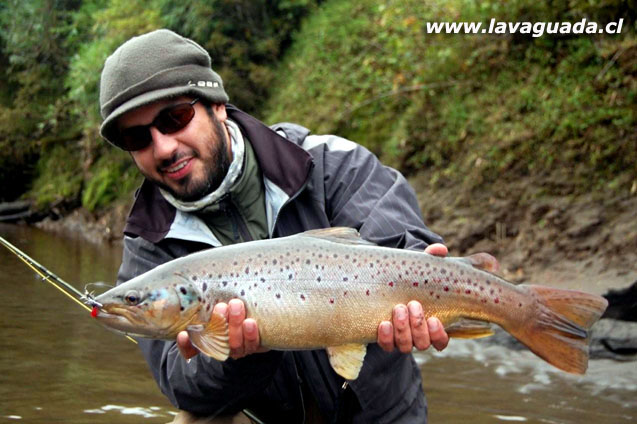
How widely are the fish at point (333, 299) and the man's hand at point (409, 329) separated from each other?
0.03 m

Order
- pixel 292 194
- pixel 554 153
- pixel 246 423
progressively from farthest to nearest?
pixel 554 153 < pixel 246 423 < pixel 292 194

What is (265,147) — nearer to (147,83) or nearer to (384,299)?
(147,83)

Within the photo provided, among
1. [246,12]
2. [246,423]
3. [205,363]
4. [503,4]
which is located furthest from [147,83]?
[246,12]

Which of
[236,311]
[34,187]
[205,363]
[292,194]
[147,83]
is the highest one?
[147,83]

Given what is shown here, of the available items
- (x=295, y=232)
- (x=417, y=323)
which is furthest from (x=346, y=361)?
(x=295, y=232)

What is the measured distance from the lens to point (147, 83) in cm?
334

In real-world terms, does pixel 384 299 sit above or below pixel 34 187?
above

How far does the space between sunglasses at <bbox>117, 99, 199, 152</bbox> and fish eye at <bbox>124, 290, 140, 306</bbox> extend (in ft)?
2.81

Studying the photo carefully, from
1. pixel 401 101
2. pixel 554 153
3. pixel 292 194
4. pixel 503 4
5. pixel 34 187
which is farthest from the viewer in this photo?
pixel 34 187

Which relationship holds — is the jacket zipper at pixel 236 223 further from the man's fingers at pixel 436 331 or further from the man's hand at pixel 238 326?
the man's fingers at pixel 436 331

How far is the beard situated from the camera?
3.37 m

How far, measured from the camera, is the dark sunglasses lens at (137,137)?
3385 millimetres

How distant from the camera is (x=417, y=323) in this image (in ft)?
9.15

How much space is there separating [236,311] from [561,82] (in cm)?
644
